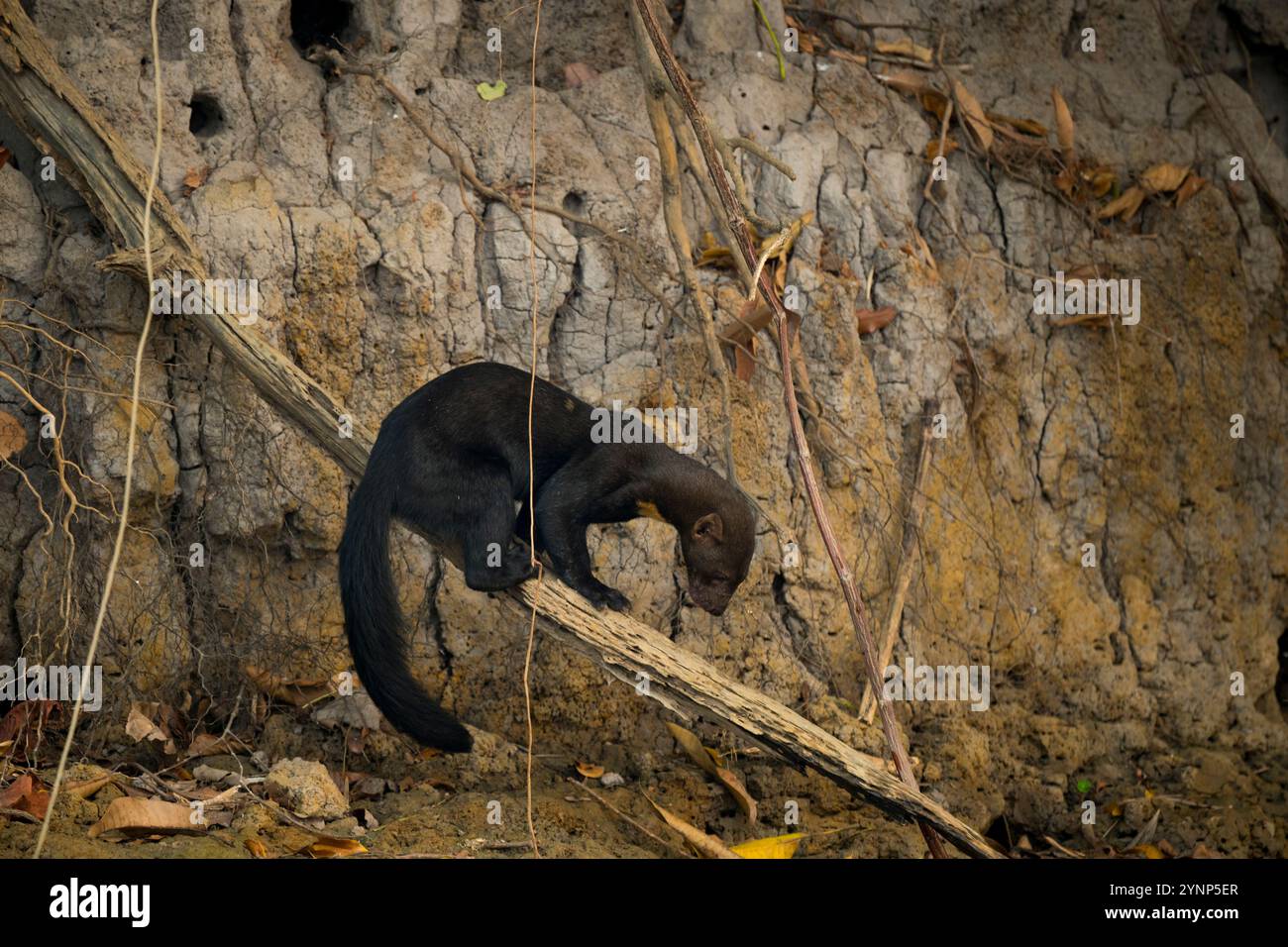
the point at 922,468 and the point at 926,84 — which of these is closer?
the point at 922,468

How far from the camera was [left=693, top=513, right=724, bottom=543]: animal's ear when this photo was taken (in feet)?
14.5

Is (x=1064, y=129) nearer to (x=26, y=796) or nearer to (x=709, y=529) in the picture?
(x=709, y=529)

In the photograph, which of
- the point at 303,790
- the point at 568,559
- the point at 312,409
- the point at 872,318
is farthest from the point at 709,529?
the point at 872,318

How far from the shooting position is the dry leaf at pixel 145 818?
377 centimetres

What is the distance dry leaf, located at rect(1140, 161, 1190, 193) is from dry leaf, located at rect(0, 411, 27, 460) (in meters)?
5.15

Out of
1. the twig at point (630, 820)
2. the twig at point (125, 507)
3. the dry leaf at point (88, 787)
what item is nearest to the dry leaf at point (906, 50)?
the twig at point (125, 507)

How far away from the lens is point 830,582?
18.2 ft

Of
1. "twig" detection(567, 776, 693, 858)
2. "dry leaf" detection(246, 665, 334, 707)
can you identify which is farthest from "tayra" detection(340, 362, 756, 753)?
"dry leaf" detection(246, 665, 334, 707)

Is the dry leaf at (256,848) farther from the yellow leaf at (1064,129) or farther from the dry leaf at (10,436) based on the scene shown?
the yellow leaf at (1064,129)

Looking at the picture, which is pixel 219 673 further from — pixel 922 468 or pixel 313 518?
pixel 922 468

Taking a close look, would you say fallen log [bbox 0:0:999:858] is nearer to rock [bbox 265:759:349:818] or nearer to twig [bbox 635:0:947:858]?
twig [bbox 635:0:947:858]

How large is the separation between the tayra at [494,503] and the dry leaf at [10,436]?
1433 mm
